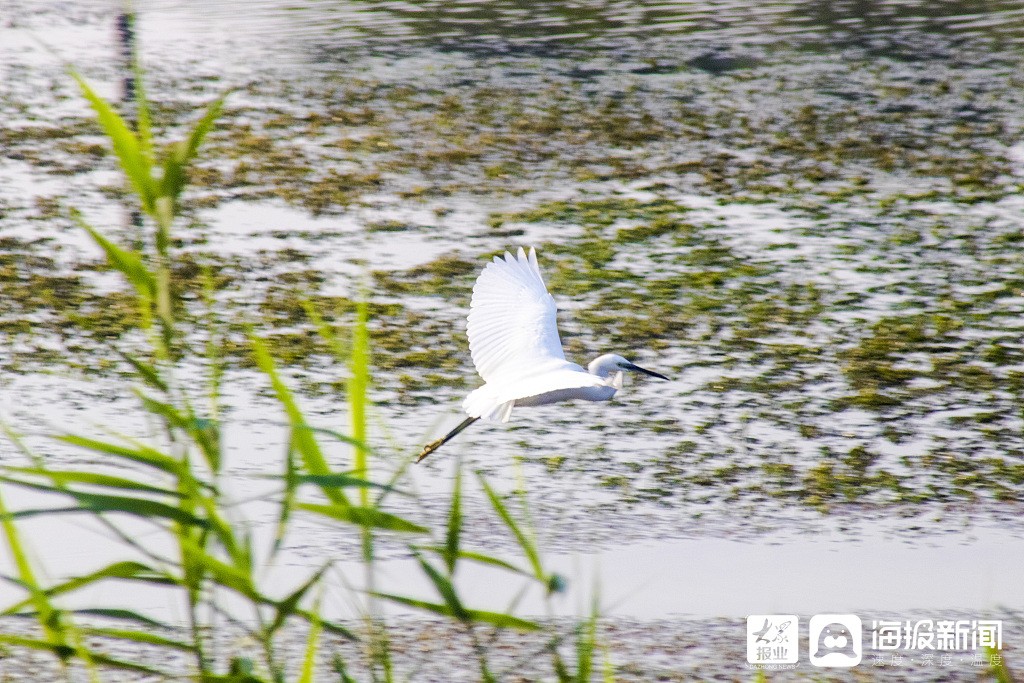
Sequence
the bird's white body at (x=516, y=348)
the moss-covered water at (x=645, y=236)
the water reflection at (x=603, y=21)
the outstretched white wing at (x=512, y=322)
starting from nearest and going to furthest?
the bird's white body at (x=516, y=348), the outstretched white wing at (x=512, y=322), the moss-covered water at (x=645, y=236), the water reflection at (x=603, y=21)

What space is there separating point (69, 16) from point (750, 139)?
250 inches

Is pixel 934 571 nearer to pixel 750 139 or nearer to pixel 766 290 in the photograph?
pixel 766 290

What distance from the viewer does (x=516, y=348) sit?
397cm

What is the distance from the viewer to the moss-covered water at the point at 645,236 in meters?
4.17

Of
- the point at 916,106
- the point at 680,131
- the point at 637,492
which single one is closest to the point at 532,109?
the point at 680,131

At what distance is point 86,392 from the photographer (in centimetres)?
467

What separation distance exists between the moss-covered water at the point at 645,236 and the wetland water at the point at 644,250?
19 millimetres

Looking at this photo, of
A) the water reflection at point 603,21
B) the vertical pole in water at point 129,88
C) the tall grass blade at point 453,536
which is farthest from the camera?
the water reflection at point 603,21

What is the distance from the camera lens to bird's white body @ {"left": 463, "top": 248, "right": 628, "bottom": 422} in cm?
365

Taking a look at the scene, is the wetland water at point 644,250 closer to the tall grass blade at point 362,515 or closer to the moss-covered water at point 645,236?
the moss-covered water at point 645,236

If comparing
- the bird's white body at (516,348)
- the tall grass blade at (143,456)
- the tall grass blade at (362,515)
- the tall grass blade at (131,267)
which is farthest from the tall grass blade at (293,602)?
the bird's white body at (516,348)

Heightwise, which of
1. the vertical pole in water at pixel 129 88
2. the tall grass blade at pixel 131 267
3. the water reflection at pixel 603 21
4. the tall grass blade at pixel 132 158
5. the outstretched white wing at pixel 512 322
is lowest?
the tall grass blade at pixel 131 267

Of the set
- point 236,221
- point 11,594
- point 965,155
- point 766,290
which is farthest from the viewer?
point 965,155

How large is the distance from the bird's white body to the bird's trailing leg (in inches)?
4.8
